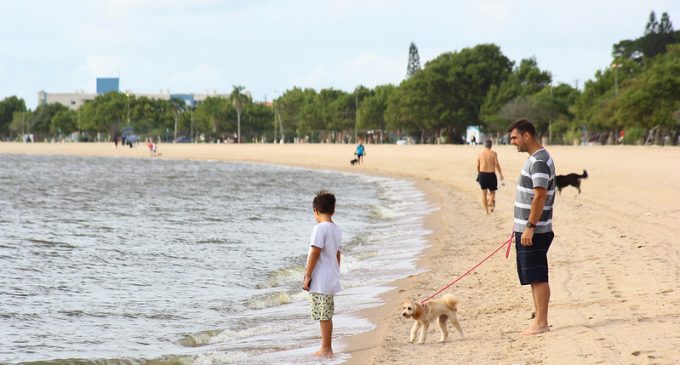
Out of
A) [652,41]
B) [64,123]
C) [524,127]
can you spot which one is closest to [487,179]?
[524,127]

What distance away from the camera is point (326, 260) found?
7156 millimetres

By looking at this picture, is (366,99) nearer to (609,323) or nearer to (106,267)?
(106,267)

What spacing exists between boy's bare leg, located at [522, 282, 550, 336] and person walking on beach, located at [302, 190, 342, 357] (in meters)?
1.69

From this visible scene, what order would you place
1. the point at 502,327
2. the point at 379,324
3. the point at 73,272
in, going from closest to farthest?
the point at 502,327 → the point at 379,324 → the point at 73,272

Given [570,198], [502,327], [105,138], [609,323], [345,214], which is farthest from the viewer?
[105,138]

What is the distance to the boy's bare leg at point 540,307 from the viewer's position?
7.22 metres

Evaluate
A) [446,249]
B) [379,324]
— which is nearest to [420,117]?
[446,249]

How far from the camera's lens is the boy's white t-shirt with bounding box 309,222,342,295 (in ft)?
23.2

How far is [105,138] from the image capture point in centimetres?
16588

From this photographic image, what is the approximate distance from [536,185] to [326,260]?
1.82 meters

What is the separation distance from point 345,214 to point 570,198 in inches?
244

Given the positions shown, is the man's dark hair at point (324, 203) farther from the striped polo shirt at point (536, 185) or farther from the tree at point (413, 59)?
the tree at point (413, 59)

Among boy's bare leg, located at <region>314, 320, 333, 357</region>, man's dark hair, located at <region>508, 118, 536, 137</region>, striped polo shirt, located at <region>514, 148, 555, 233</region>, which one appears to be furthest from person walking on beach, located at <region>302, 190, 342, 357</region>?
man's dark hair, located at <region>508, 118, 536, 137</region>

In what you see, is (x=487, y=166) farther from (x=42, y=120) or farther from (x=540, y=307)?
(x=42, y=120)
